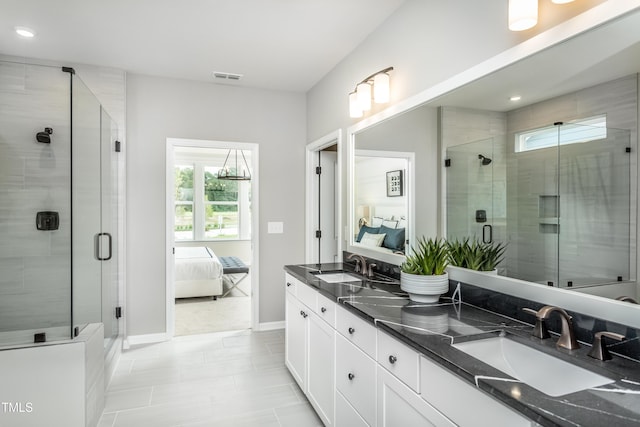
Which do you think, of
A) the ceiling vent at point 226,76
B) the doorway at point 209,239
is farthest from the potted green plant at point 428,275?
the ceiling vent at point 226,76

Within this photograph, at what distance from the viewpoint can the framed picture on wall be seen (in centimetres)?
258

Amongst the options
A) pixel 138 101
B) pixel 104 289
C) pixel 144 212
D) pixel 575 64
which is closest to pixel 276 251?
pixel 144 212

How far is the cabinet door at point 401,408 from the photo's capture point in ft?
4.15

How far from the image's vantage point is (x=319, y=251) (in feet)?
14.3

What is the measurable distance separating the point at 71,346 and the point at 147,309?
5.51 ft

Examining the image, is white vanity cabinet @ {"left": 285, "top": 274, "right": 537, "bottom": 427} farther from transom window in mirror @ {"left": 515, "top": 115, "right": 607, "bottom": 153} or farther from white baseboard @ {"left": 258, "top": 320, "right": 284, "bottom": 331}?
white baseboard @ {"left": 258, "top": 320, "right": 284, "bottom": 331}

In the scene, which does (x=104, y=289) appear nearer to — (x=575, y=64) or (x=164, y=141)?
(x=164, y=141)

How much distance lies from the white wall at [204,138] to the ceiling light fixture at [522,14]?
122 inches

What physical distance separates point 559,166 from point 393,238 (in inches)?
52.9

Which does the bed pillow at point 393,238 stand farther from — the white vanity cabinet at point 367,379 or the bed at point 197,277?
the bed at point 197,277

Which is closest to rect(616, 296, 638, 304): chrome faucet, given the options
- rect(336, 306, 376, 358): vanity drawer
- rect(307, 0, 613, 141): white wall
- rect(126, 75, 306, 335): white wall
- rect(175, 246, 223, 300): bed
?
rect(336, 306, 376, 358): vanity drawer

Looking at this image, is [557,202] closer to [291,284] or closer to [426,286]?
[426,286]

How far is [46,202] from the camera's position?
106 inches

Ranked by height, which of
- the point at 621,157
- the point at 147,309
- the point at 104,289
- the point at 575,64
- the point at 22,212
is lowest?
the point at 147,309
